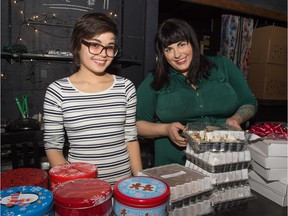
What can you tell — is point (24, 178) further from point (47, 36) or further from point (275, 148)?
point (47, 36)

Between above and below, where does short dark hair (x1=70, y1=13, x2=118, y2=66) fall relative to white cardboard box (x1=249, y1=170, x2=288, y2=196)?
above

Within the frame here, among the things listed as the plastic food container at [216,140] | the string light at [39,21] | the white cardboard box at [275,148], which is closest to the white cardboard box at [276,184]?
the white cardboard box at [275,148]

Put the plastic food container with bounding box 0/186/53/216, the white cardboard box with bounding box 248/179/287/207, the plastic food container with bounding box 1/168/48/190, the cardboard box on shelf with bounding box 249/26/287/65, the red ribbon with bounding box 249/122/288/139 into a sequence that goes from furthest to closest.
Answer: the cardboard box on shelf with bounding box 249/26/287/65 < the red ribbon with bounding box 249/122/288/139 < the white cardboard box with bounding box 248/179/287/207 < the plastic food container with bounding box 1/168/48/190 < the plastic food container with bounding box 0/186/53/216

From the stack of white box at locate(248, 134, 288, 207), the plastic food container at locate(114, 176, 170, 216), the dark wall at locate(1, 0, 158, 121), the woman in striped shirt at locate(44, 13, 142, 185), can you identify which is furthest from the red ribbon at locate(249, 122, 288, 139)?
the dark wall at locate(1, 0, 158, 121)

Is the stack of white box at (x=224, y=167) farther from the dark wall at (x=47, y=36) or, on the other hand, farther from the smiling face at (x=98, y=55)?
the dark wall at (x=47, y=36)

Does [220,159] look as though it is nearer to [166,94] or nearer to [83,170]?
[83,170]

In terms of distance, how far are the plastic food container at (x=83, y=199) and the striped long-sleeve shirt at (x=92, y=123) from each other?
1.94 ft

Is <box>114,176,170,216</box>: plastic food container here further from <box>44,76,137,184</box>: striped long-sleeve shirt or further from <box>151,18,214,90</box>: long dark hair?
<box>151,18,214,90</box>: long dark hair

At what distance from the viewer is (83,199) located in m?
0.65

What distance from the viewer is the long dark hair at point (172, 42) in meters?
1.61

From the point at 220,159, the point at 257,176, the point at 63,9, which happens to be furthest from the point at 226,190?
the point at 63,9

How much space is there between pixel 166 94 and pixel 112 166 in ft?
1.97

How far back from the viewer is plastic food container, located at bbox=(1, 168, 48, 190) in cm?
79

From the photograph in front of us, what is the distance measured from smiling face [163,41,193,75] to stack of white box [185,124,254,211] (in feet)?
2.09
